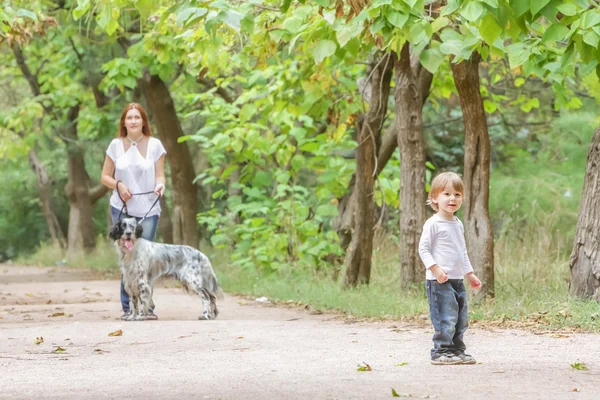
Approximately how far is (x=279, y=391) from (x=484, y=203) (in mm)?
6097

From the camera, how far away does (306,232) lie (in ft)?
57.9

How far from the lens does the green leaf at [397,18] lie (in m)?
6.97

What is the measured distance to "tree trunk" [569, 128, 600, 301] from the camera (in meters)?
10.9

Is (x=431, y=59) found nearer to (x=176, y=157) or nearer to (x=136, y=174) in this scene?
(x=136, y=174)

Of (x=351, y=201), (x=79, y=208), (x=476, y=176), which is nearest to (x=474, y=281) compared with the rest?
(x=476, y=176)

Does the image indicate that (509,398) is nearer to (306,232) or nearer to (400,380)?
(400,380)

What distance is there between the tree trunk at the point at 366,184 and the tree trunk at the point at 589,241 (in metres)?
3.72

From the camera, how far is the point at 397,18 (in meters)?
7.02

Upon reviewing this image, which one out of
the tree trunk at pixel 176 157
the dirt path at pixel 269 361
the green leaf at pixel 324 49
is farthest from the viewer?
the tree trunk at pixel 176 157

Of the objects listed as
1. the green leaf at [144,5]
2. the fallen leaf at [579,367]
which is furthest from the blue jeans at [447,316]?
the green leaf at [144,5]

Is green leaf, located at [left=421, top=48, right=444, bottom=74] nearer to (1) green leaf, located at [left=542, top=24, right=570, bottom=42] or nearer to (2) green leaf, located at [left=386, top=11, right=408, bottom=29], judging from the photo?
(2) green leaf, located at [left=386, top=11, right=408, bottom=29]

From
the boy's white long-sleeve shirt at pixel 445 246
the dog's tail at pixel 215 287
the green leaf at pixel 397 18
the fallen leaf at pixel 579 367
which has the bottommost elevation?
the fallen leaf at pixel 579 367

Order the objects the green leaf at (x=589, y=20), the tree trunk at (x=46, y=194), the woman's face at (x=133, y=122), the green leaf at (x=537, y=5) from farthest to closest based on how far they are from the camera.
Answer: the tree trunk at (x=46, y=194) < the woman's face at (x=133, y=122) < the green leaf at (x=589, y=20) < the green leaf at (x=537, y=5)

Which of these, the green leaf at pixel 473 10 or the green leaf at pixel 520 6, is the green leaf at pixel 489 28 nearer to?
the green leaf at pixel 473 10
